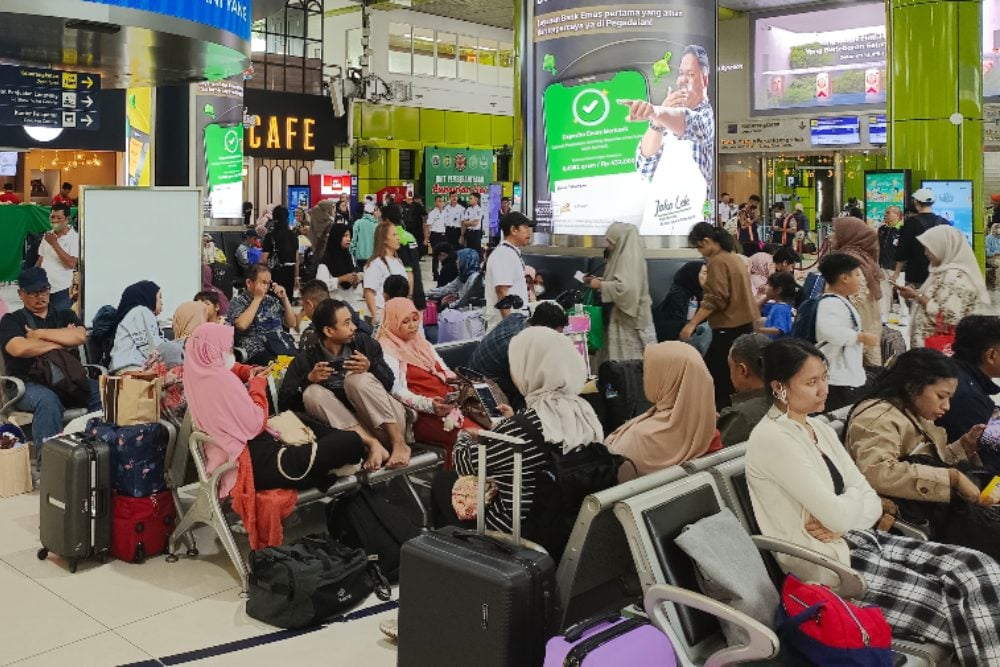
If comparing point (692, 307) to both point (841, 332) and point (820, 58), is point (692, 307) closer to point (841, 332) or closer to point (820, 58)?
point (841, 332)

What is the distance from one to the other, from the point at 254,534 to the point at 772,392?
2.48m

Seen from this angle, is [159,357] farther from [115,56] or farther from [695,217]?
[695,217]

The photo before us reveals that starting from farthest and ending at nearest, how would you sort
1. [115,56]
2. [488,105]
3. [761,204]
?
[488,105] → [761,204] → [115,56]

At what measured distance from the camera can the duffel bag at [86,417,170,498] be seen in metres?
5.09

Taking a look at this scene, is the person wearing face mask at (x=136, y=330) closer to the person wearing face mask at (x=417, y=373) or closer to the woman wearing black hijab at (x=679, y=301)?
the person wearing face mask at (x=417, y=373)

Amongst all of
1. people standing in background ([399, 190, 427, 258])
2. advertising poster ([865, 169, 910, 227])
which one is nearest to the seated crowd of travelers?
advertising poster ([865, 169, 910, 227])

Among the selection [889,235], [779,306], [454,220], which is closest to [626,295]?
A: [779,306]

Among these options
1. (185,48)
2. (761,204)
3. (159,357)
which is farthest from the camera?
(761,204)

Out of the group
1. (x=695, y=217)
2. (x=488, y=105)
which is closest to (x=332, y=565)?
(x=695, y=217)

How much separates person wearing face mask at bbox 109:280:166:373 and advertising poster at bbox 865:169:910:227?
34.1 ft

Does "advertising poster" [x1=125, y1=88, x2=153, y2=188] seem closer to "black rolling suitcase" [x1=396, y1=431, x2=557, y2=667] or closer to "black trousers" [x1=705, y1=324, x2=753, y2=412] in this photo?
"black trousers" [x1=705, y1=324, x2=753, y2=412]

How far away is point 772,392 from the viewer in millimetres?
3578

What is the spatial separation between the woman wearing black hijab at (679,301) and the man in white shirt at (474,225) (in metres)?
15.6

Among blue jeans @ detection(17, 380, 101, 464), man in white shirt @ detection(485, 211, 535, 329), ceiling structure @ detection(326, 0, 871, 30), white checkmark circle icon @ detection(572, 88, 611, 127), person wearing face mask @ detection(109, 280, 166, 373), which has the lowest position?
blue jeans @ detection(17, 380, 101, 464)
